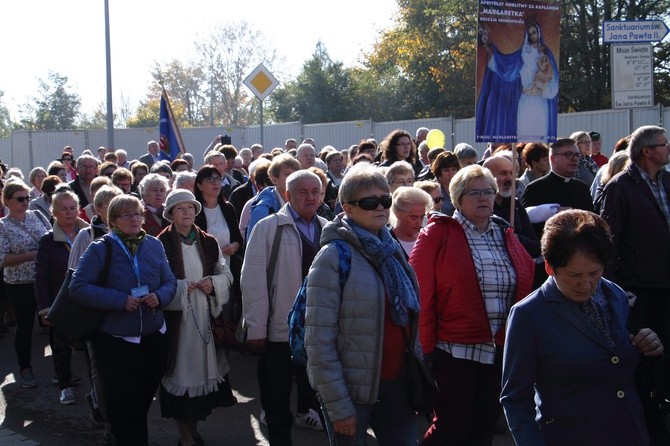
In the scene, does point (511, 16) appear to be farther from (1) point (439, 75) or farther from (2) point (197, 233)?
(1) point (439, 75)

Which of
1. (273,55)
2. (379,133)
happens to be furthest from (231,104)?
(379,133)

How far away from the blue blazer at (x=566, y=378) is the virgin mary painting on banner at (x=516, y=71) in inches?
156

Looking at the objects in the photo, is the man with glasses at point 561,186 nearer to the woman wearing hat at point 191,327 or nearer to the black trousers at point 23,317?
the woman wearing hat at point 191,327

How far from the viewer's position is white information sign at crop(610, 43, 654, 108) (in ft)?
38.7

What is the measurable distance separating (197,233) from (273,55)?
182ft

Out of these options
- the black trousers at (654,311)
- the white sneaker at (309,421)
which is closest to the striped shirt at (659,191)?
the black trousers at (654,311)

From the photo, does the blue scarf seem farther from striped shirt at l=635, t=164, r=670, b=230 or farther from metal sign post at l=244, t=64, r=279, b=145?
metal sign post at l=244, t=64, r=279, b=145

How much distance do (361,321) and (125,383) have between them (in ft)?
7.58

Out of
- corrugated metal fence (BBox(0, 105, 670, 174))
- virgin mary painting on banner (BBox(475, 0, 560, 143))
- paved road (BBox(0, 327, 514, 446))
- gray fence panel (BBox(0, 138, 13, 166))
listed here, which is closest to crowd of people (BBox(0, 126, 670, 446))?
paved road (BBox(0, 327, 514, 446))

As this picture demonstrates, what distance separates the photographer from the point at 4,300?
10438 mm

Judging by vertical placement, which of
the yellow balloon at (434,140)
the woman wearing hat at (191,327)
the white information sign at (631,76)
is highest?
the white information sign at (631,76)

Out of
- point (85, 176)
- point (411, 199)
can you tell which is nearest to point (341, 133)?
point (85, 176)

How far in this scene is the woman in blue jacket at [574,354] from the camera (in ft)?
10.8

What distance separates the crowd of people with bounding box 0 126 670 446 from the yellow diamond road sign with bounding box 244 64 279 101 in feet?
16.5
